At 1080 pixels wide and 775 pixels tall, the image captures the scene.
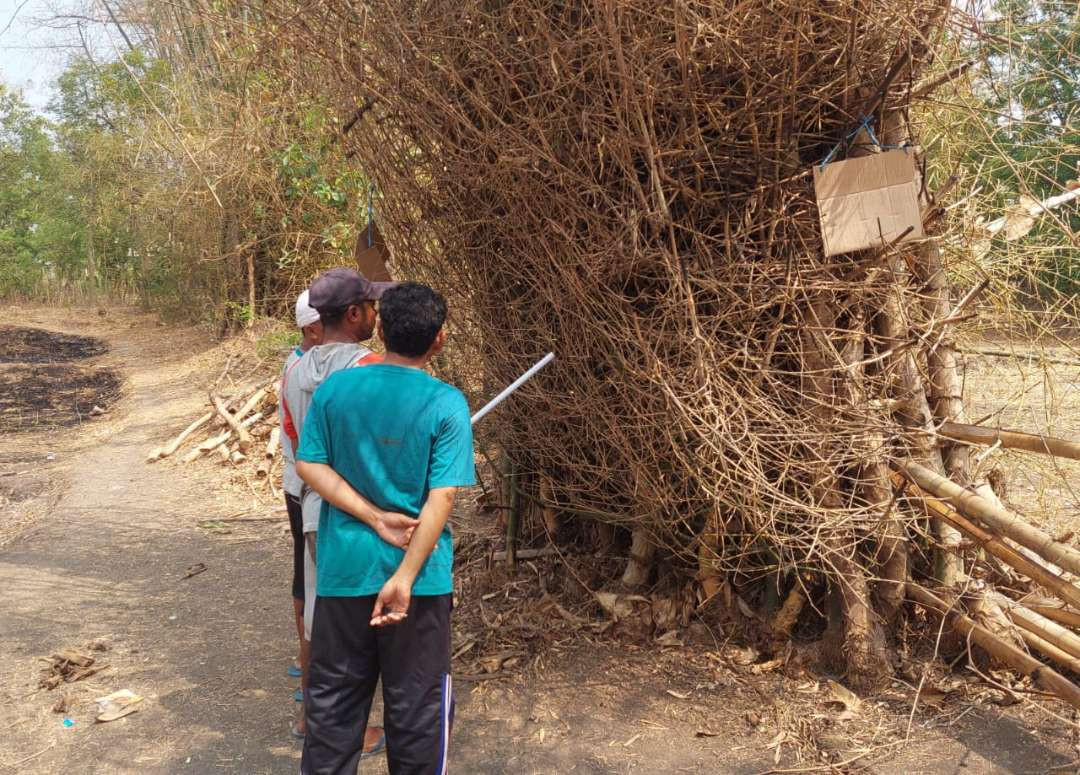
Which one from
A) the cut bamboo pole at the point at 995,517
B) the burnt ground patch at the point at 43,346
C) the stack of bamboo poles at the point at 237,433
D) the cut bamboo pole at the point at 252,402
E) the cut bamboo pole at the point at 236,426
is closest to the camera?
the cut bamboo pole at the point at 995,517

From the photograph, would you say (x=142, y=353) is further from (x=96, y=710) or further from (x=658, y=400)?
(x=658, y=400)

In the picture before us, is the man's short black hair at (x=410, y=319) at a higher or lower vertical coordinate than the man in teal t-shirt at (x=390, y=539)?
higher

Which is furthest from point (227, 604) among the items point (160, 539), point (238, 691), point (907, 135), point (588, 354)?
point (907, 135)

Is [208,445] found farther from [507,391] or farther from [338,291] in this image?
[507,391]

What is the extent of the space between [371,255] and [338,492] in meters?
1.89

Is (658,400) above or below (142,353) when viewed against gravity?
above

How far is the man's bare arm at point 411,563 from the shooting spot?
230cm

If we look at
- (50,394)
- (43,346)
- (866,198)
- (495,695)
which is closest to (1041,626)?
(866,198)

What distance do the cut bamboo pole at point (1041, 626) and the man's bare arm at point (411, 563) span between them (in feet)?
7.80

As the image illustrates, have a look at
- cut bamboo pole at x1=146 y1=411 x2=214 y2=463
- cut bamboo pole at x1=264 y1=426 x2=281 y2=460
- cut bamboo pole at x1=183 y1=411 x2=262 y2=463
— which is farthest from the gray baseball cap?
cut bamboo pole at x1=146 y1=411 x2=214 y2=463

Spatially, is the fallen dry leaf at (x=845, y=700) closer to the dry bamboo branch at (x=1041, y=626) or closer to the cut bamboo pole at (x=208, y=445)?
the dry bamboo branch at (x=1041, y=626)

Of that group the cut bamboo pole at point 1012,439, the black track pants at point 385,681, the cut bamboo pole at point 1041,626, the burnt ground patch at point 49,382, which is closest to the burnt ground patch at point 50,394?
the burnt ground patch at point 49,382

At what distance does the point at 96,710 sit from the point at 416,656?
2104mm

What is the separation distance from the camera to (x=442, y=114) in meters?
3.48
